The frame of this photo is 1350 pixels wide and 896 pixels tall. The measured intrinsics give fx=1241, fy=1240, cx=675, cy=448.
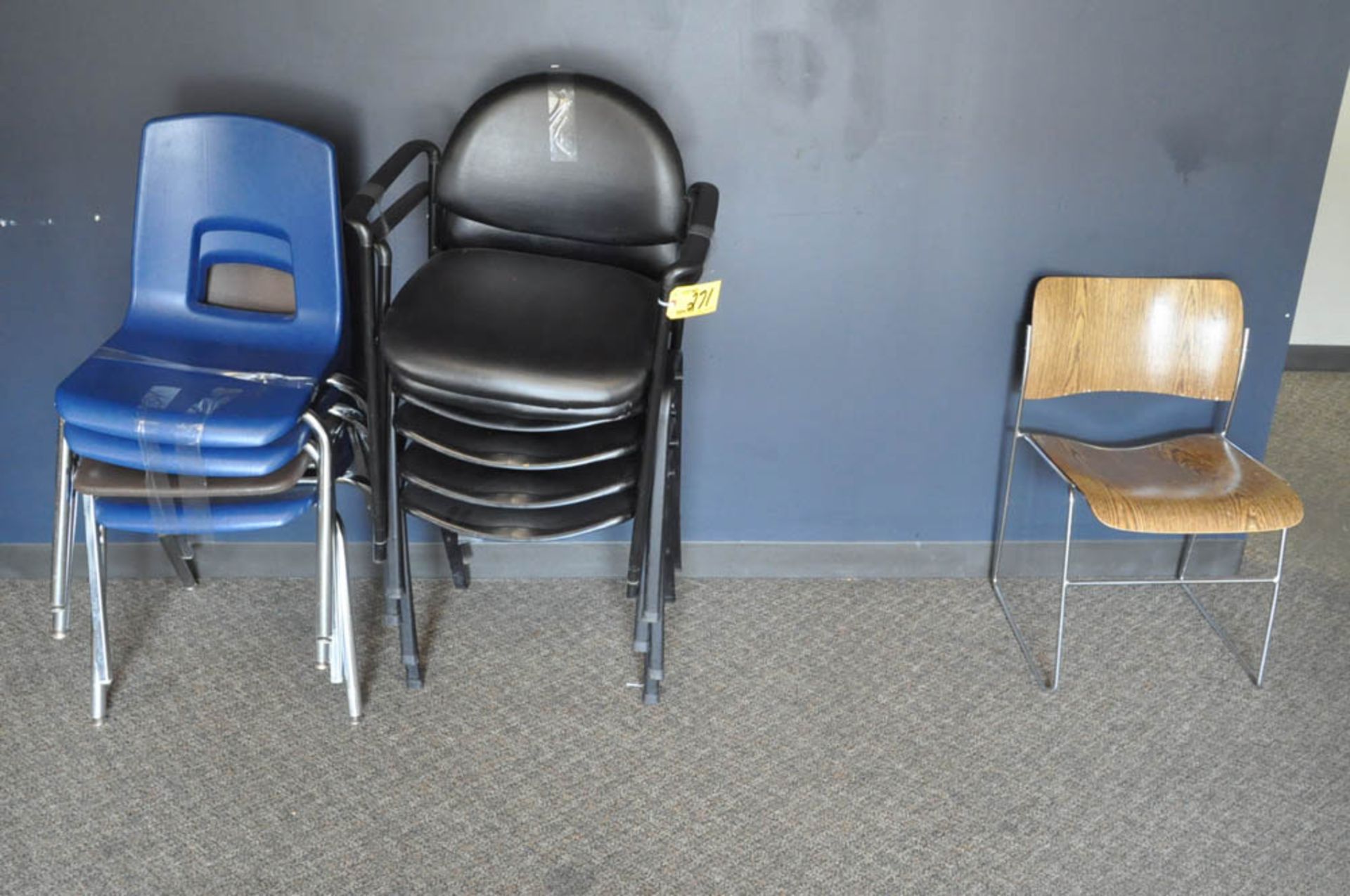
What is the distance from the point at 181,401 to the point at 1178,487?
1765 mm

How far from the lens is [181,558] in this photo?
2.57 m

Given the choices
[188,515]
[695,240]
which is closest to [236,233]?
[188,515]

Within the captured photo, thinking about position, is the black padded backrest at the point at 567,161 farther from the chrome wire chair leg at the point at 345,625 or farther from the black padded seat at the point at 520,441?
the chrome wire chair leg at the point at 345,625

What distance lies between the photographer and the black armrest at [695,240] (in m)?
1.84

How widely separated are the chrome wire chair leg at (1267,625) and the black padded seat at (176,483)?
5.44 ft

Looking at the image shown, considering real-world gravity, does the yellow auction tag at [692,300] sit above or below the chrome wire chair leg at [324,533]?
above

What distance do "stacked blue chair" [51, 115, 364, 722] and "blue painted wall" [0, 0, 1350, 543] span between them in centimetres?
20

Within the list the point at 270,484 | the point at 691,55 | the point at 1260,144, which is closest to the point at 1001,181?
the point at 1260,144

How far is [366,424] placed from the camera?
2213 mm

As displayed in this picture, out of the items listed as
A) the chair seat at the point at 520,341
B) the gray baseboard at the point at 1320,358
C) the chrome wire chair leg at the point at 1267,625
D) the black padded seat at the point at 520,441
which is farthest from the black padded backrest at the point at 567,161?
the gray baseboard at the point at 1320,358

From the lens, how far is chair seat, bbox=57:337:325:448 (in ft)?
6.38

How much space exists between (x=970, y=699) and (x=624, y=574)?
2.56 ft

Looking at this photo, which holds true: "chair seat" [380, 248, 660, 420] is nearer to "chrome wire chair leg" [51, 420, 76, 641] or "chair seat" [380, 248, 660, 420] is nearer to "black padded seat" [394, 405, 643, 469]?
"black padded seat" [394, 405, 643, 469]

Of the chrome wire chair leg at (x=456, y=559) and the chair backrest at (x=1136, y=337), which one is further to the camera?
the chrome wire chair leg at (x=456, y=559)
